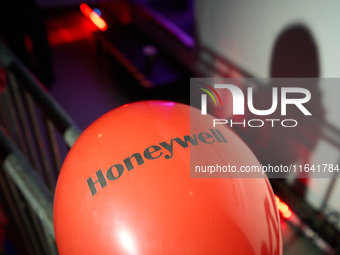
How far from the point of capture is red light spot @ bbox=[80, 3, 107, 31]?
5.30m

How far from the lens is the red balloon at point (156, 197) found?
51 cm

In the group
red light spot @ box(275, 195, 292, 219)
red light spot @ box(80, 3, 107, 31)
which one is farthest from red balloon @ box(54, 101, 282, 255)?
red light spot @ box(80, 3, 107, 31)

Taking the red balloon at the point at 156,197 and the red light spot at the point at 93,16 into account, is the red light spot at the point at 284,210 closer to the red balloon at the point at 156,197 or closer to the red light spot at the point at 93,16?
the red balloon at the point at 156,197

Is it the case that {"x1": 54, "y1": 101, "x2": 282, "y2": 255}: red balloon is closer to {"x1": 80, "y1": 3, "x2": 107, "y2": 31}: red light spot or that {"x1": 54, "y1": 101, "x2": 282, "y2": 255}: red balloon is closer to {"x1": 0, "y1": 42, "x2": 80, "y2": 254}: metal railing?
{"x1": 0, "y1": 42, "x2": 80, "y2": 254}: metal railing

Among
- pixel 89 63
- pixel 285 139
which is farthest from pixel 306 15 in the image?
pixel 89 63

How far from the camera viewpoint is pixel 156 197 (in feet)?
1.70

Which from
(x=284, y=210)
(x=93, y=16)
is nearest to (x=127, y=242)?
(x=284, y=210)

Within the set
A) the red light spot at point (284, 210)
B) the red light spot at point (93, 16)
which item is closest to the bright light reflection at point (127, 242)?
the red light spot at point (284, 210)

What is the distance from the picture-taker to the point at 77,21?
640 cm

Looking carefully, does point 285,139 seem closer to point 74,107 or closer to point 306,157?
point 306,157

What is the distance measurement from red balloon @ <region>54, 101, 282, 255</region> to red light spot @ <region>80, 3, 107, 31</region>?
5.05m

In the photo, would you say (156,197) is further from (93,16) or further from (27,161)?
(93,16)

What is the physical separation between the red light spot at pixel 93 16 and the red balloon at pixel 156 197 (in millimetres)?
5046

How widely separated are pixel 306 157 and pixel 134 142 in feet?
7.62
